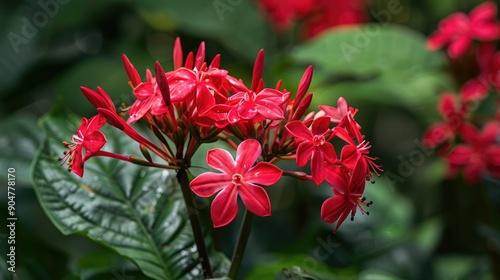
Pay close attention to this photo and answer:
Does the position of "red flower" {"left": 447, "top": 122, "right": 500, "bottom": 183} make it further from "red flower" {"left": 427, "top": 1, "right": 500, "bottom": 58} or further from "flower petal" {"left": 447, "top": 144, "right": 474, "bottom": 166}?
"red flower" {"left": 427, "top": 1, "right": 500, "bottom": 58}

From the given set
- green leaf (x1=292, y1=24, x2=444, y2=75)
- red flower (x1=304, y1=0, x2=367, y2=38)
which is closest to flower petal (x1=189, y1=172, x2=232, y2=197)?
green leaf (x1=292, y1=24, x2=444, y2=75)

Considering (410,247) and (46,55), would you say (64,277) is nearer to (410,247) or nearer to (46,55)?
(410,247)


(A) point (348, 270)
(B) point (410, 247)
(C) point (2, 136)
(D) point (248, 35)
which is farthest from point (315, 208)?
(C) point (2, 136)

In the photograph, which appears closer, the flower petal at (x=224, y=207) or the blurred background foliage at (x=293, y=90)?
the flower petal at (x=224, y=207)

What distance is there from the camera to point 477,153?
1.10m

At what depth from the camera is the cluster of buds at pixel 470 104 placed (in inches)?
43.1

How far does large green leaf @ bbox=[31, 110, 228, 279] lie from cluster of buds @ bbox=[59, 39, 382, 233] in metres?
0.11

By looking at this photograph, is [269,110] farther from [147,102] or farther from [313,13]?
[313,13]

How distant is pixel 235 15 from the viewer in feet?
4.97

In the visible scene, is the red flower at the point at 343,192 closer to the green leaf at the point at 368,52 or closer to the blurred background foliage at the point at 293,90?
the blurred background foliage at the point at 293,90

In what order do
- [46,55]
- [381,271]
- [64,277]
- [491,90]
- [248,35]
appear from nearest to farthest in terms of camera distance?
[64,277] → [381,271] → [491,90] → [248,35] → [46,55]

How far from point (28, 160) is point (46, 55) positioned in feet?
2.25

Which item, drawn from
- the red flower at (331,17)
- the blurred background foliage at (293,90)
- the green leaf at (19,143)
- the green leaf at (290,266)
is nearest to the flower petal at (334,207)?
the green leaf at (290,266)

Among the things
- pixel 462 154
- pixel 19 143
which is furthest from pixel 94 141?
Answer: pixel 462 154
